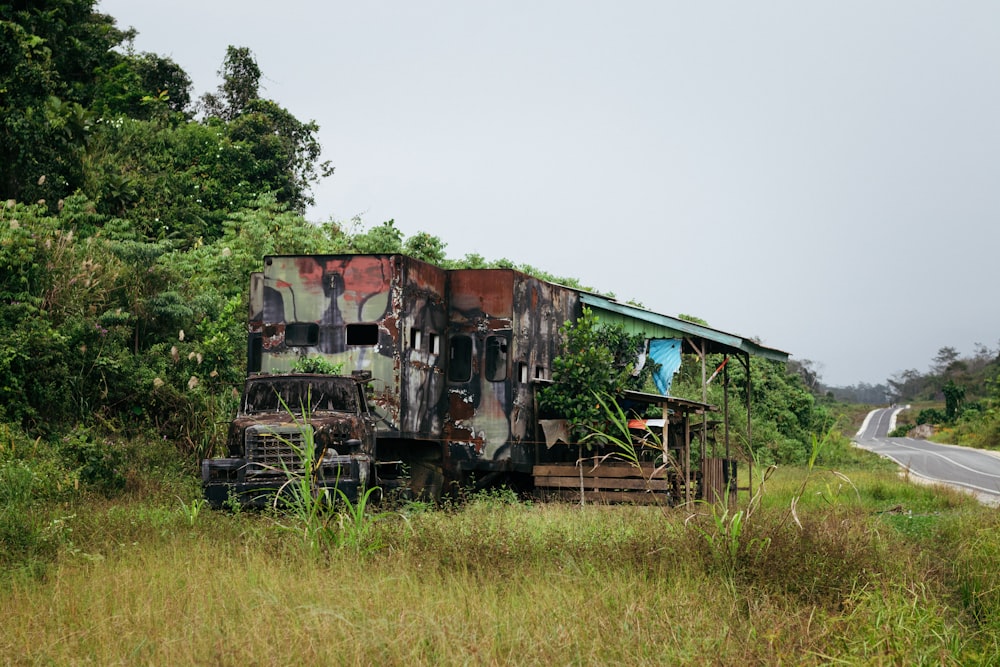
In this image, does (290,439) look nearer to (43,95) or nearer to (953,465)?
(43,95)

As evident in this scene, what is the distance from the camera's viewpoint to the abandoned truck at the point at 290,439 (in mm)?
13258

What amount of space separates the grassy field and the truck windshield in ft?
9.66

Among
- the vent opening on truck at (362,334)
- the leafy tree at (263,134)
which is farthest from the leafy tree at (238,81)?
the vent opening on truck at (362,334)

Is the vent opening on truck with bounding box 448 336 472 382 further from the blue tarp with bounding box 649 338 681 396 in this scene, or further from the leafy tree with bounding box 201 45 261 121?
the leafy tree with bounding box 201 45 261 121

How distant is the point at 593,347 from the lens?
20.2 meters

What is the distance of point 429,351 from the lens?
59.0 feet

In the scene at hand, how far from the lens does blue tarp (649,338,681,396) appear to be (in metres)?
24.2

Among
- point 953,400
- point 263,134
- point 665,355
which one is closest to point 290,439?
point 665,355

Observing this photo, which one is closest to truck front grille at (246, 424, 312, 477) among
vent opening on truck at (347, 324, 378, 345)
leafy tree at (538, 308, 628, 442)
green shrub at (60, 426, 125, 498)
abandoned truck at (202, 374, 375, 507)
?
abandoned truck at (202, 374, 375, 507)

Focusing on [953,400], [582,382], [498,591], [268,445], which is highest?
[953,400]

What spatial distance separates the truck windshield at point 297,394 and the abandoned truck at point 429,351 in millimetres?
124

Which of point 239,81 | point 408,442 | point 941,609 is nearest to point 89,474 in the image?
point 408,442

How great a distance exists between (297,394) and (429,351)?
3.46m

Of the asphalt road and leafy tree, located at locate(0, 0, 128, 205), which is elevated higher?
leafy tree, located at locate(0, 0, 128, 205)
